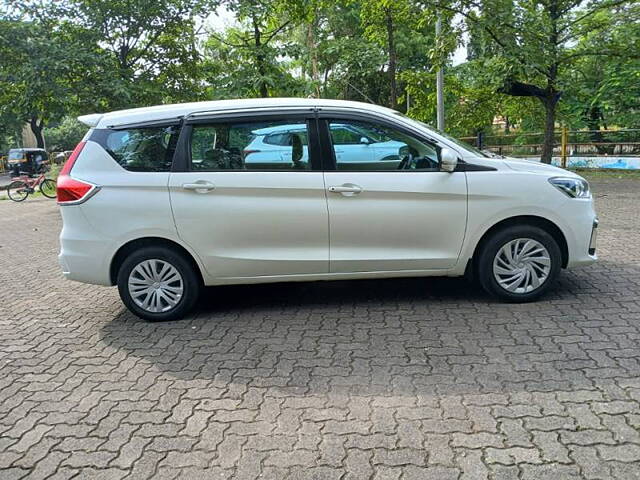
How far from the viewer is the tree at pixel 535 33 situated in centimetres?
1055

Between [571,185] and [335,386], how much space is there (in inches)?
109

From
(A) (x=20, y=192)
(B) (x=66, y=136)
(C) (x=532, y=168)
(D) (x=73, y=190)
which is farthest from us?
(B) (x=66, y=136)

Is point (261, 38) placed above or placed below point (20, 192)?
above

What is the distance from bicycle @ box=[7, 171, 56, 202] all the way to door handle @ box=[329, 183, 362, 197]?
17048 millimetres

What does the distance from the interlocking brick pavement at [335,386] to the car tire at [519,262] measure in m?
0.15

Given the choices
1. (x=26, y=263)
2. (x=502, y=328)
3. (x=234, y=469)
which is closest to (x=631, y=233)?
(x=502, y=328)

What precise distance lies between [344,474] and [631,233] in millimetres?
6740

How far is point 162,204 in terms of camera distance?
4527 mm

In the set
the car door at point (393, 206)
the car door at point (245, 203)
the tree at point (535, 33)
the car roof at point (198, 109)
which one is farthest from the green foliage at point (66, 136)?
the car door at point (393, 206)

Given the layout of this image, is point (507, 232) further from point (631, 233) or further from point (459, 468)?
point (631, 233)

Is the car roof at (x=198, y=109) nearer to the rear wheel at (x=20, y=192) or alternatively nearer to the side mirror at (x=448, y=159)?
the side mirror at (x=448, y=159)

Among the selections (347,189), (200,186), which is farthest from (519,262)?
(200,186)

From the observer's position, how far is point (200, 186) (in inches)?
177

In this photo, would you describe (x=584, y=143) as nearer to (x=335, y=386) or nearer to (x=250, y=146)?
(x=250, y=146)
